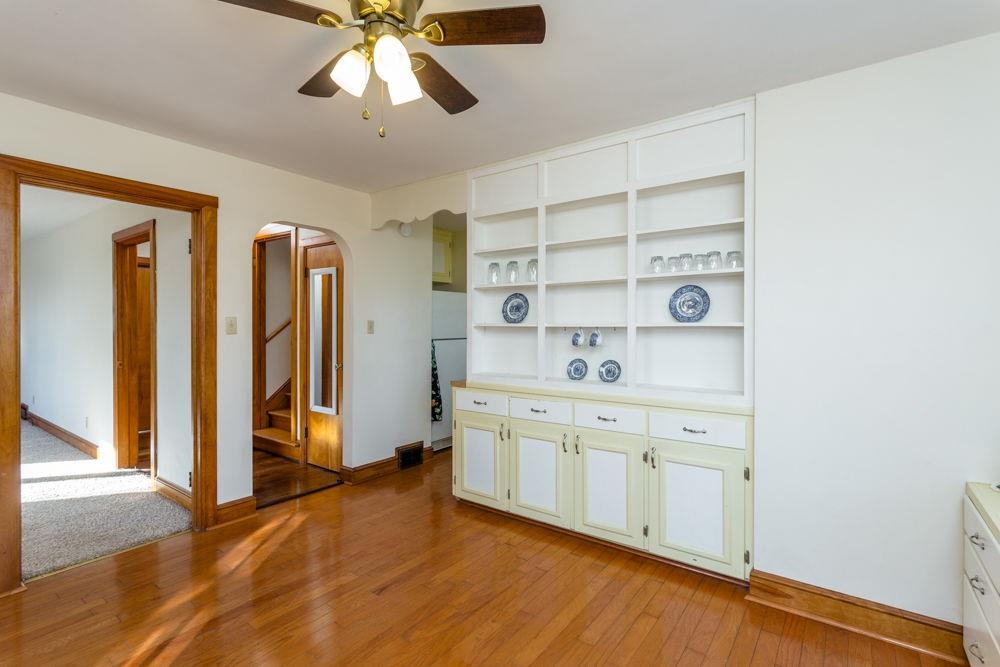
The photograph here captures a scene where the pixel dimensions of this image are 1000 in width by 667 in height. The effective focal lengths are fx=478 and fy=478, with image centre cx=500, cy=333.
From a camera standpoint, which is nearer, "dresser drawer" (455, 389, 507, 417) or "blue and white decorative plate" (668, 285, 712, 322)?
"blue and white decorative plate" (668, 285, 712, 322)

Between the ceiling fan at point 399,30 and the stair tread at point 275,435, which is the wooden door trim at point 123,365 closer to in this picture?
the stair tread at point 275,435

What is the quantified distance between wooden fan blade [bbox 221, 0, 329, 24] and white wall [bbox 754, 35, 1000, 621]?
6.92 ft

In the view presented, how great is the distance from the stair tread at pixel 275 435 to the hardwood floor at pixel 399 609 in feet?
5.92

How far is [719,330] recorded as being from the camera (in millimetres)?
2805

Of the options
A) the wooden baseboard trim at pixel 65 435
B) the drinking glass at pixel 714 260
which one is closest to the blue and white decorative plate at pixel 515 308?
the drinking glass at pixel 714 260

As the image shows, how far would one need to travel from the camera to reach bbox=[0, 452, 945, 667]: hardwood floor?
1951 millimetres

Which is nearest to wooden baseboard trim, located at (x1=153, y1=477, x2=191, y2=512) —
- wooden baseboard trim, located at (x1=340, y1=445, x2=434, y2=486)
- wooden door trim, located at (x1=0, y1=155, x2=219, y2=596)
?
wooden door trim, located at (x1=0, y1=155, x2=219, y2=596)

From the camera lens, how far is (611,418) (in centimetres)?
285

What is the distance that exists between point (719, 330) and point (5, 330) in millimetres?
3793

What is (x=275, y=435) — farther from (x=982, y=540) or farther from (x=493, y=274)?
(x=982, y=540)

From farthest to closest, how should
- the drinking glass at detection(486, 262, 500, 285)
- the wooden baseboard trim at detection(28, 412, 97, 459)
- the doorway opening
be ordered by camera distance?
the wooden baseboard trim at detection(28, 412, 97, 459), the doorway opening, the drinking glass at detection(486, 262, 500, 285)

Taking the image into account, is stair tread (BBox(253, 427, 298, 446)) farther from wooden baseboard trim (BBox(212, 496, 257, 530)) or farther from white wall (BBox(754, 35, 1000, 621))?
white wall (BBox(754, 35, 1000, 621))

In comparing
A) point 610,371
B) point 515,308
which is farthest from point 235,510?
point 610,371

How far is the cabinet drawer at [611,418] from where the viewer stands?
9.04 ft
